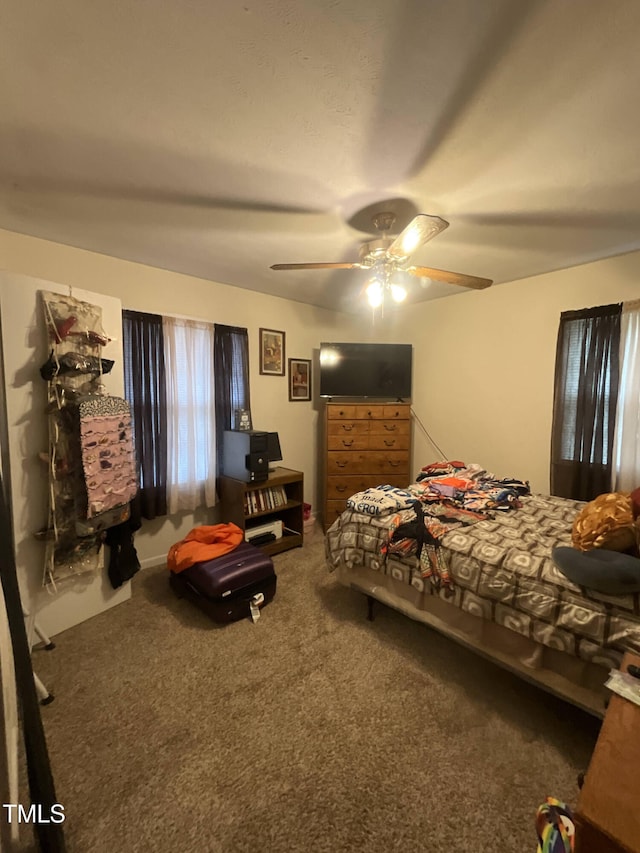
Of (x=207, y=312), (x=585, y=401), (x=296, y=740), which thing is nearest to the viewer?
(x=296, y=740)

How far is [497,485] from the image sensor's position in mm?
2770

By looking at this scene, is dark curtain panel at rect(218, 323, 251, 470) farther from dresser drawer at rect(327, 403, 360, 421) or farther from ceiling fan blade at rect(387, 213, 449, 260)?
ceiling fan blade at rect(387, 213, 449, 260)

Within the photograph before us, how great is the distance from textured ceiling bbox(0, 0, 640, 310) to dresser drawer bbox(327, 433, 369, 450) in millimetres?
1943

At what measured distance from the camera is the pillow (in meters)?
1.34

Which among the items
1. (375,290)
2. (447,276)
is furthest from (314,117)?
(447,276)

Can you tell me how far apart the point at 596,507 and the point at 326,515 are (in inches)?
97.8

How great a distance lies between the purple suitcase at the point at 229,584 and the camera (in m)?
2.20

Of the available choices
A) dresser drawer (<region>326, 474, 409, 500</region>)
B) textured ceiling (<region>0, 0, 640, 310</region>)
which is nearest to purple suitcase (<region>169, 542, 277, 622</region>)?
dresser drawer (<region>326, 474, 409, 500</region>)

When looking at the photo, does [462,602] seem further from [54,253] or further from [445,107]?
[54,253]

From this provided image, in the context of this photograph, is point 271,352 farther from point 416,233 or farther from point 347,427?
point 416,233

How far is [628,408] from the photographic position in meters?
2.64

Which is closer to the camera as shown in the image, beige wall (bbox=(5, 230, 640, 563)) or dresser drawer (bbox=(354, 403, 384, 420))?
beige wall (bbox=(5, 230, 640, 563))

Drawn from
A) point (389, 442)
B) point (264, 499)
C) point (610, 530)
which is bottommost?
point (264, 499)

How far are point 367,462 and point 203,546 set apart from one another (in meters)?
1.89
